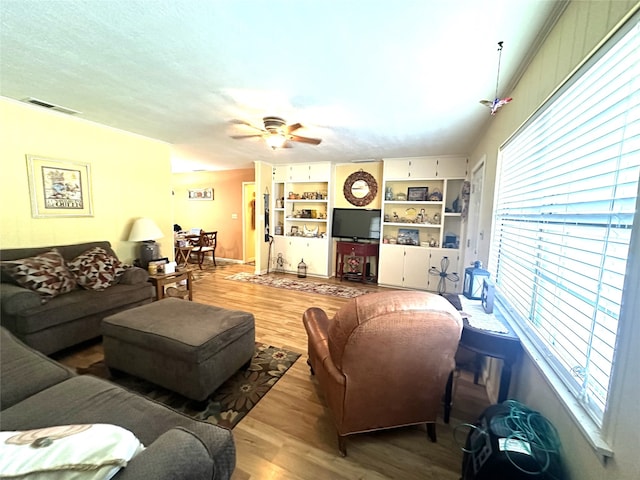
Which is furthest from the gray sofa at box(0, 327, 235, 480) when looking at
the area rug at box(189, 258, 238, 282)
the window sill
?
the area rug at box(189, 258, 238, 282)

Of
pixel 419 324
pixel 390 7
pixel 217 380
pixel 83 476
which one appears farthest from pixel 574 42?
pixel 217 380

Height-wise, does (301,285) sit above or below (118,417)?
below

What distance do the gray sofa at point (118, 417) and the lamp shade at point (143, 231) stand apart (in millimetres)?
2331

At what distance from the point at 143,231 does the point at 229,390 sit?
2659 millimetres

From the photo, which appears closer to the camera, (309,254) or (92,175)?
(92,175)

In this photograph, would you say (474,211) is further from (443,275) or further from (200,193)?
(200,193)

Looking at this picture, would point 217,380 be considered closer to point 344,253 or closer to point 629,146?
point 629,146

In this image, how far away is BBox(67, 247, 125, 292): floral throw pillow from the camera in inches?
105

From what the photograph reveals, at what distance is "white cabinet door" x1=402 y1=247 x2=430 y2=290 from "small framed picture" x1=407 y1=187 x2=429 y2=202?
3.13 feet

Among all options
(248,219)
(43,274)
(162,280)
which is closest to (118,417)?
(43,274)

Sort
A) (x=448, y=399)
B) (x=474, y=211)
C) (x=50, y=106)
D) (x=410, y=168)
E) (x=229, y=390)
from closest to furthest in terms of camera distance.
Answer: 1. (x=448, y=399)
2. (x=229, y=390)
3. (x=50, y=106)
4. (x=474, y=211)
5. (x=410, y=168)

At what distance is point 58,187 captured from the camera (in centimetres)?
294

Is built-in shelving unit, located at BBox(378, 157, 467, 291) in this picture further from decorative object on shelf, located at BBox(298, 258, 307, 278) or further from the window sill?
the window sill

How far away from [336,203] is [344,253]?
3.75ft
